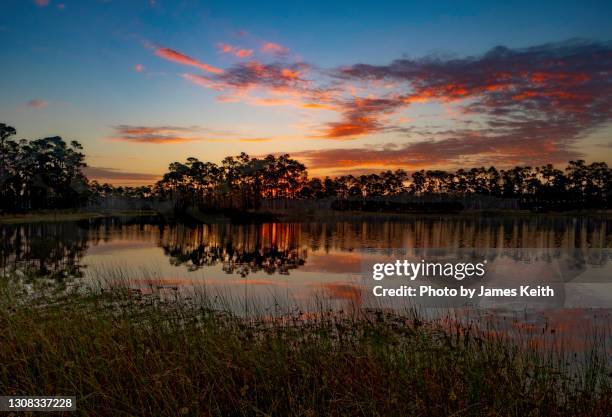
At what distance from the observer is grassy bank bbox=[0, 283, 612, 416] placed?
7414mm

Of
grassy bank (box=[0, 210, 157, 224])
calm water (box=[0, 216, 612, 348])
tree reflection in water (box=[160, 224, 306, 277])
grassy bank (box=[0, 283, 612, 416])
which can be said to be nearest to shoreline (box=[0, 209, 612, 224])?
grassy bank (box=[0, 210, 157, 224])

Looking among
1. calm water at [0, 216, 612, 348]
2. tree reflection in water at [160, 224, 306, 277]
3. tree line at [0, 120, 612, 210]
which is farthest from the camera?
tree line at [0, 120, 612, 210]

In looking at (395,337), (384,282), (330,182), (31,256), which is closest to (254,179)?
(330,182)

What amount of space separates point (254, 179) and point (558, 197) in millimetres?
104806

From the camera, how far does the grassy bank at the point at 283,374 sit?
7.41 m

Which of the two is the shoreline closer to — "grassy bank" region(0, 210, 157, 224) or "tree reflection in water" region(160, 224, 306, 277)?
"grassy bank" region(0, 210, 157, 224)

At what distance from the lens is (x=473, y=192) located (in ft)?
586

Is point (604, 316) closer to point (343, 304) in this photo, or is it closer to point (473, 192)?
point (343, 304)

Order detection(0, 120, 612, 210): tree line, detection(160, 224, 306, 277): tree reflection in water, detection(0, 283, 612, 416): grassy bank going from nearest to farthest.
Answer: detection(0, 283, 612, 416): grassy bank < detection(160, 224, 306, 277): tree reflection in water < detection(0, 120, 612, 210): tree line

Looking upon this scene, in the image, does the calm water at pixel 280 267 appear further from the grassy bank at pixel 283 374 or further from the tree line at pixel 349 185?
the tree line at pixel 349 185

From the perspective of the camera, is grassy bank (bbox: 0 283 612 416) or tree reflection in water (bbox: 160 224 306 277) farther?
tree reflection in water (bbox: 160 224 306 277)

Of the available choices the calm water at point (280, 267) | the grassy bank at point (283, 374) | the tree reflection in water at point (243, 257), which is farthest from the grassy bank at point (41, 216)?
the grassy bank at point (283, 374)

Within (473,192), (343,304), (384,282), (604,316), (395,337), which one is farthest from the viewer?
(473,192)

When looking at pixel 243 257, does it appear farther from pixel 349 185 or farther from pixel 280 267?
pixel 349 185
